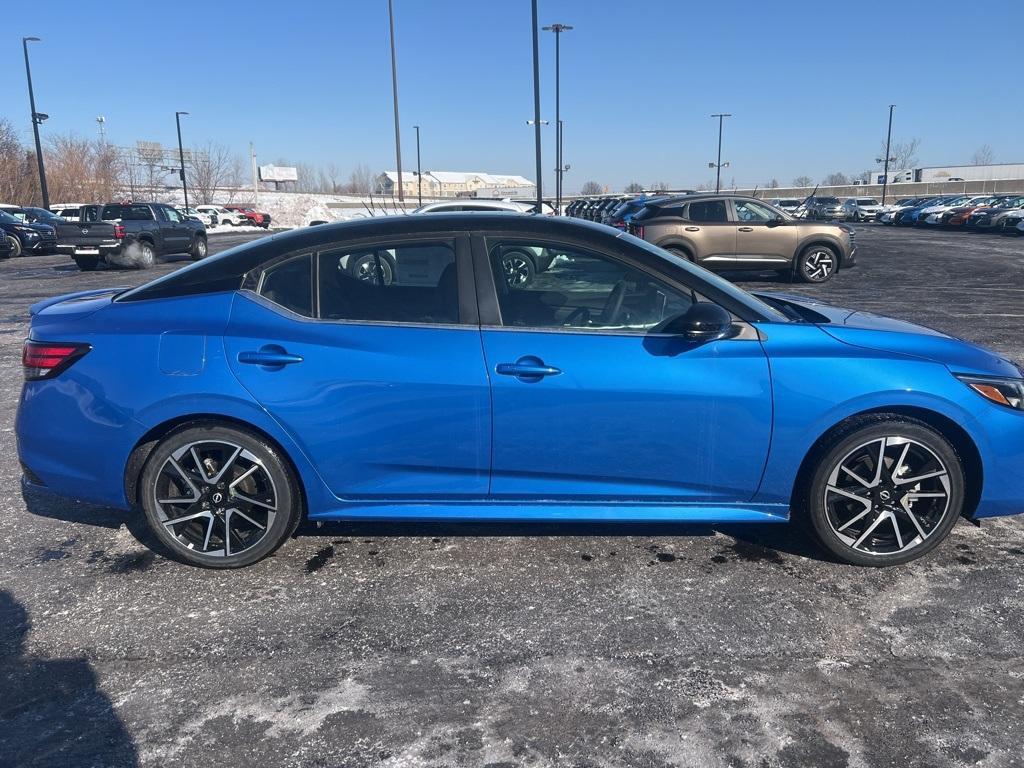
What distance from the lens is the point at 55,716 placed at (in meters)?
2.58

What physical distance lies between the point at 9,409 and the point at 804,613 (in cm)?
637

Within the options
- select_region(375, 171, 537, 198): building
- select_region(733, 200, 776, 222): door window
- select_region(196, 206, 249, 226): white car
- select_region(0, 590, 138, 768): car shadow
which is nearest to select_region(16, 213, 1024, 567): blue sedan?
select_region(0, 590, 138, 768): car shadow

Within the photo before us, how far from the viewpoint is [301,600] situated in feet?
11.0

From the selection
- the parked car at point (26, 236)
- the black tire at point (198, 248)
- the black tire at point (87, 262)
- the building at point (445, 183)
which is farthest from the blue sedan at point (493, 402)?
the building at point (445, 183)

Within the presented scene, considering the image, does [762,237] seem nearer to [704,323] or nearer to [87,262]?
[704,323]

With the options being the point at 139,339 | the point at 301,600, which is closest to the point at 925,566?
the point at 301,600

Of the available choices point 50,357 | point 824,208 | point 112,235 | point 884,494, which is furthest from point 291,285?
point 824,208

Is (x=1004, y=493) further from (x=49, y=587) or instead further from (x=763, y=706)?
(x=49, y=587)

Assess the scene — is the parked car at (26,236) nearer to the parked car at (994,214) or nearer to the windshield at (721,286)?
the windshield at (721,286)

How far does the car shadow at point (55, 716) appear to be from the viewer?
2.39m

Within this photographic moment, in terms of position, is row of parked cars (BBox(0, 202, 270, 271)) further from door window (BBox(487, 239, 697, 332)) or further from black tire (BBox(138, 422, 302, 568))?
door window (BBox(487, 239, 697, 332))

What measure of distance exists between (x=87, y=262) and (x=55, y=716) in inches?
786

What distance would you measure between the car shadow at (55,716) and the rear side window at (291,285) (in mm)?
1672

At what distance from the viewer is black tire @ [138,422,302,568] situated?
3484mm
